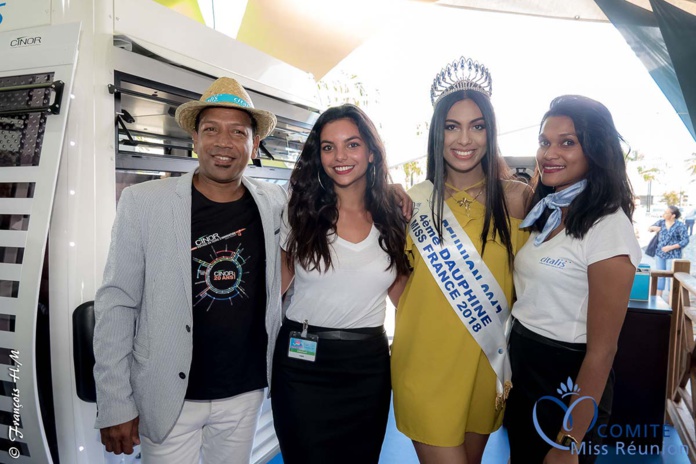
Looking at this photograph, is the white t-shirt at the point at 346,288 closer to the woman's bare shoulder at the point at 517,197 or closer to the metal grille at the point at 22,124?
the woman's bare shoulder at the point at 517,197

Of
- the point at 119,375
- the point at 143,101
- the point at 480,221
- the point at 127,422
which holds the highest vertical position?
the point at 143,101

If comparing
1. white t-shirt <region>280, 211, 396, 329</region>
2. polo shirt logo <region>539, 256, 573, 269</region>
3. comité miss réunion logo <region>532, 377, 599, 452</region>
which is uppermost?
polo shirt logo <region>539, 256, 573, 269</region>

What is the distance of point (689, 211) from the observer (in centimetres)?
676

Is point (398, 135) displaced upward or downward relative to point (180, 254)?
upward

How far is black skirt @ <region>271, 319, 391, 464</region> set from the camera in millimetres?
1687

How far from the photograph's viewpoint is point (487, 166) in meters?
1.80

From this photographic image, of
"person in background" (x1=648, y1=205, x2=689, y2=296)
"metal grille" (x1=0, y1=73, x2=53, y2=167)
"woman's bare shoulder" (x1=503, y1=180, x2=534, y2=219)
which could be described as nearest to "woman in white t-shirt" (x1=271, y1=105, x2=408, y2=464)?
"woman's bare shoulder" (x1=503, y1=180, x2=534, y2=219)

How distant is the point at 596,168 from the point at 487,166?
391 millimetres

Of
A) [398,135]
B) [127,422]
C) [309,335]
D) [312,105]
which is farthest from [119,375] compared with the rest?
[398,135]

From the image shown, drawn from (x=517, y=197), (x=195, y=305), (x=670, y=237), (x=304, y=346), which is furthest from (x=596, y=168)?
(x=670, y=237)

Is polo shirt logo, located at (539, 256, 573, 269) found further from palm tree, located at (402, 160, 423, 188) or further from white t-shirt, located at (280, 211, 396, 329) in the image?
palm tree, located at (402, 160, 423, 188)

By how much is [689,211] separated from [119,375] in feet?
26.2

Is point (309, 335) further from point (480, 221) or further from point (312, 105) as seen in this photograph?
point (312, 105)

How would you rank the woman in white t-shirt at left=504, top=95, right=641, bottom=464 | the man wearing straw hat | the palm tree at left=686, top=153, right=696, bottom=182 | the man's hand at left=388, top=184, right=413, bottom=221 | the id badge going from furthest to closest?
the palm tree at left=686, top=153, right=696, bottom=182 → the man's hand at left=388, top=184, right=413, bottom=221 → the id badge → the man wearing straw hat → the woman in white t-shirt at left=504, top=95, right=641, bottom=464
